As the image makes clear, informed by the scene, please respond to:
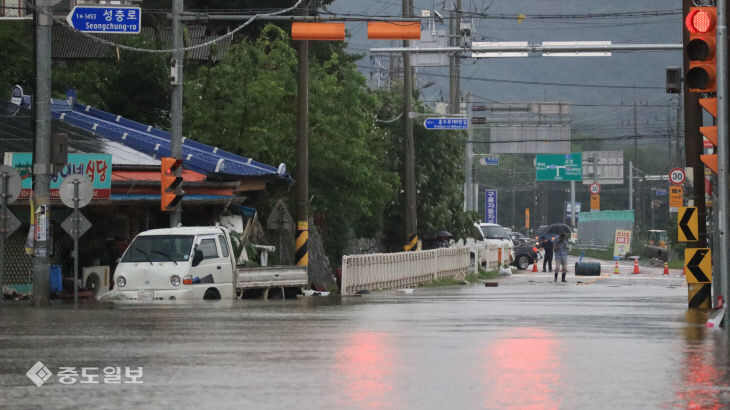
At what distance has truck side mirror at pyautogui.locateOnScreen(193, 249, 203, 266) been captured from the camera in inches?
1105

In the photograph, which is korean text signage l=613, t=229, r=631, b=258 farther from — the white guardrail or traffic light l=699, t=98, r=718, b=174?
traffic light l=699, t=98, r=718, b=174

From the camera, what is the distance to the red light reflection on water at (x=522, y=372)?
34.6 ft

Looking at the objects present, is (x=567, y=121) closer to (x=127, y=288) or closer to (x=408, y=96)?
(x=408, y=96)

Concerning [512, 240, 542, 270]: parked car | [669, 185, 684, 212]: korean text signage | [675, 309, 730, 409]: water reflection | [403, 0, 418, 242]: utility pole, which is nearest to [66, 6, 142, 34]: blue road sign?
[675, 309, 730, 409]: water reflection

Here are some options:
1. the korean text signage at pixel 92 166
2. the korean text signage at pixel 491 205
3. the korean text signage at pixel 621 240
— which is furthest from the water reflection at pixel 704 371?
the korean text signage at pixel 491 205

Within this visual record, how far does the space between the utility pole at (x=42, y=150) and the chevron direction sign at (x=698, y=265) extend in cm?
1222

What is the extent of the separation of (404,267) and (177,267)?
14.3 meters

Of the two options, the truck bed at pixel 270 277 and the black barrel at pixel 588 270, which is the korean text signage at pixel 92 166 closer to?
the truck bed at pixel 270 277

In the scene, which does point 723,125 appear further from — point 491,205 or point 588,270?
point 491,205

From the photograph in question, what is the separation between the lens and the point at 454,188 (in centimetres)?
5750

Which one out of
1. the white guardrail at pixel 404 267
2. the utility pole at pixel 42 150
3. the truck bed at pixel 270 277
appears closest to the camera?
the utility pole at pixel 42 150

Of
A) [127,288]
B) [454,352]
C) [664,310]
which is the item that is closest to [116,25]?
[127,288]

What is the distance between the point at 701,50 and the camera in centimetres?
1936

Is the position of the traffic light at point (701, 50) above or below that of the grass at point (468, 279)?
above
